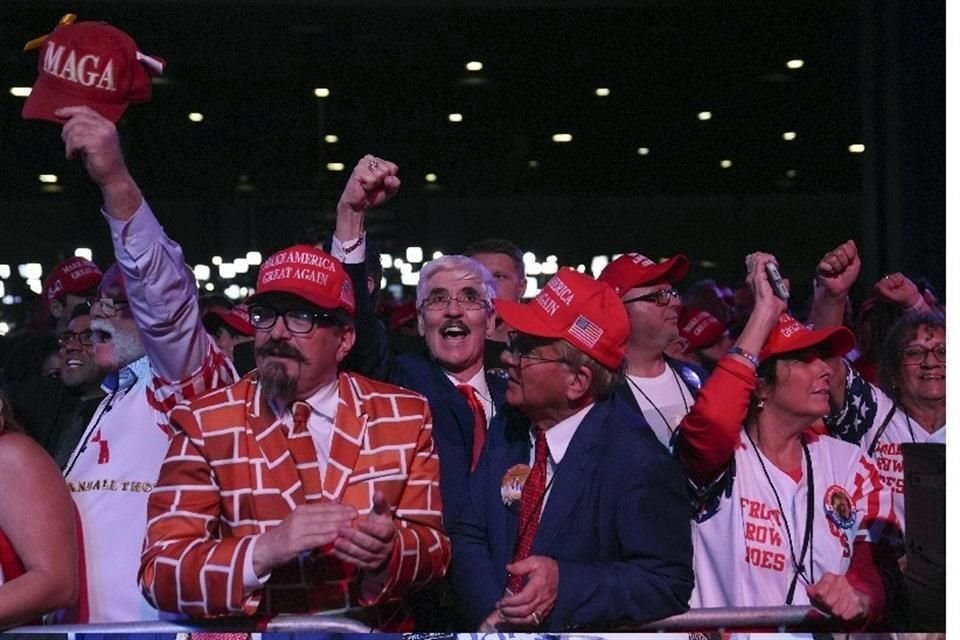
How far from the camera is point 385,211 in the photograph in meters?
15.0

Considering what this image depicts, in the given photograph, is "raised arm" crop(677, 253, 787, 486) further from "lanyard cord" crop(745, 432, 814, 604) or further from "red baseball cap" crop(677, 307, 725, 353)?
"red baseball cap" crop(677, 307, 725, 353)

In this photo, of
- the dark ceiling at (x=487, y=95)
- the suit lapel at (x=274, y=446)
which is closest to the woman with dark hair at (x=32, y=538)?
the suit lapel at (x=274, y=446)

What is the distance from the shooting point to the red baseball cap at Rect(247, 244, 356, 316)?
314cm

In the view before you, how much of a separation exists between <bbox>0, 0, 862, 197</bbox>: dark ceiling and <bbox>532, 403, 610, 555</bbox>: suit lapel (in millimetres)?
5320

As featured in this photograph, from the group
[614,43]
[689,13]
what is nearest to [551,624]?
[689,13]

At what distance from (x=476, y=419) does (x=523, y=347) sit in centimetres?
49

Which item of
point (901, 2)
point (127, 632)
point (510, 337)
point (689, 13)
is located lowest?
point (127, 632)

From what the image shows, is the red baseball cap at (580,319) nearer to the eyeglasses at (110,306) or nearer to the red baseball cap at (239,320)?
the eyeglasses at (110,306)

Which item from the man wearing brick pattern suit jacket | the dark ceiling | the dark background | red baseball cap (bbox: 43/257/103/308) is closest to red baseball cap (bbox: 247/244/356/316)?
the man wearing brick pattern suit jacket

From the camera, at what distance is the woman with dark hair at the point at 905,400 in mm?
4078

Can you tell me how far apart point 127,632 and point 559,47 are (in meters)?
7.84

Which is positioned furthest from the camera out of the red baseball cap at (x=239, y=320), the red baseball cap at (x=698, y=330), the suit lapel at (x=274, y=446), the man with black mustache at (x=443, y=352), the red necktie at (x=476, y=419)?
the red baseball cap at (x=698, y=330)

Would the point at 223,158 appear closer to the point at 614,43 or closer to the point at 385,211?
the point at 385,211

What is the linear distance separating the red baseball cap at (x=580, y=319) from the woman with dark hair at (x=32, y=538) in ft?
3.65
